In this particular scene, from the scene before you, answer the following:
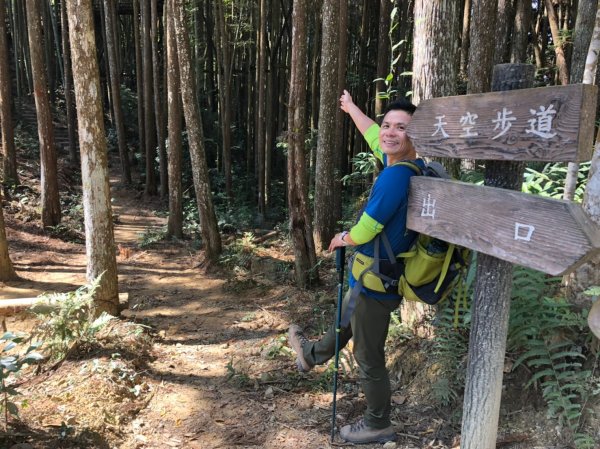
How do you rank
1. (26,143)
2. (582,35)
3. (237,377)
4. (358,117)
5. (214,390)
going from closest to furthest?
(358,117)
(214,390)
(237,377)
(582,35)
(26,143)

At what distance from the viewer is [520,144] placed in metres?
1.90

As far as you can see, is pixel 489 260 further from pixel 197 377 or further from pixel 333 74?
pixel 333 74

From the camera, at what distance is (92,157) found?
5.22 meters

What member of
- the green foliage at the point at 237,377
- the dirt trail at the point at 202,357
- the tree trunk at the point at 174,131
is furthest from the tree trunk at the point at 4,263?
the green foliage at the point at 237,377

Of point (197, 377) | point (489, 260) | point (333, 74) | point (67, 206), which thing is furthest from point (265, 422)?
point (67, 206)

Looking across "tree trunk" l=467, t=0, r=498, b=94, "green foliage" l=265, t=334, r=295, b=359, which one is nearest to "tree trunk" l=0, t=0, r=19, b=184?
"green foliage" l=265, t=334, r=295, b=359

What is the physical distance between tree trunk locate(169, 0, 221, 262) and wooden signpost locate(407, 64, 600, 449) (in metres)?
6.82

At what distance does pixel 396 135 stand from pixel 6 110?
38.4 feet

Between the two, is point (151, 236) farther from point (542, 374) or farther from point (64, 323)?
point (542, 374)

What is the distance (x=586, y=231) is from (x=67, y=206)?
560 inches

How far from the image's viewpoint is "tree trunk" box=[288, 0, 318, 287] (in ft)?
20.8

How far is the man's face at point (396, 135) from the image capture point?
8.99 feet

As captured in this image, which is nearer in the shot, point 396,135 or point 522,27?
point 396,135

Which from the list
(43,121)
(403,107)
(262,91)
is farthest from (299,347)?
(262,91)
